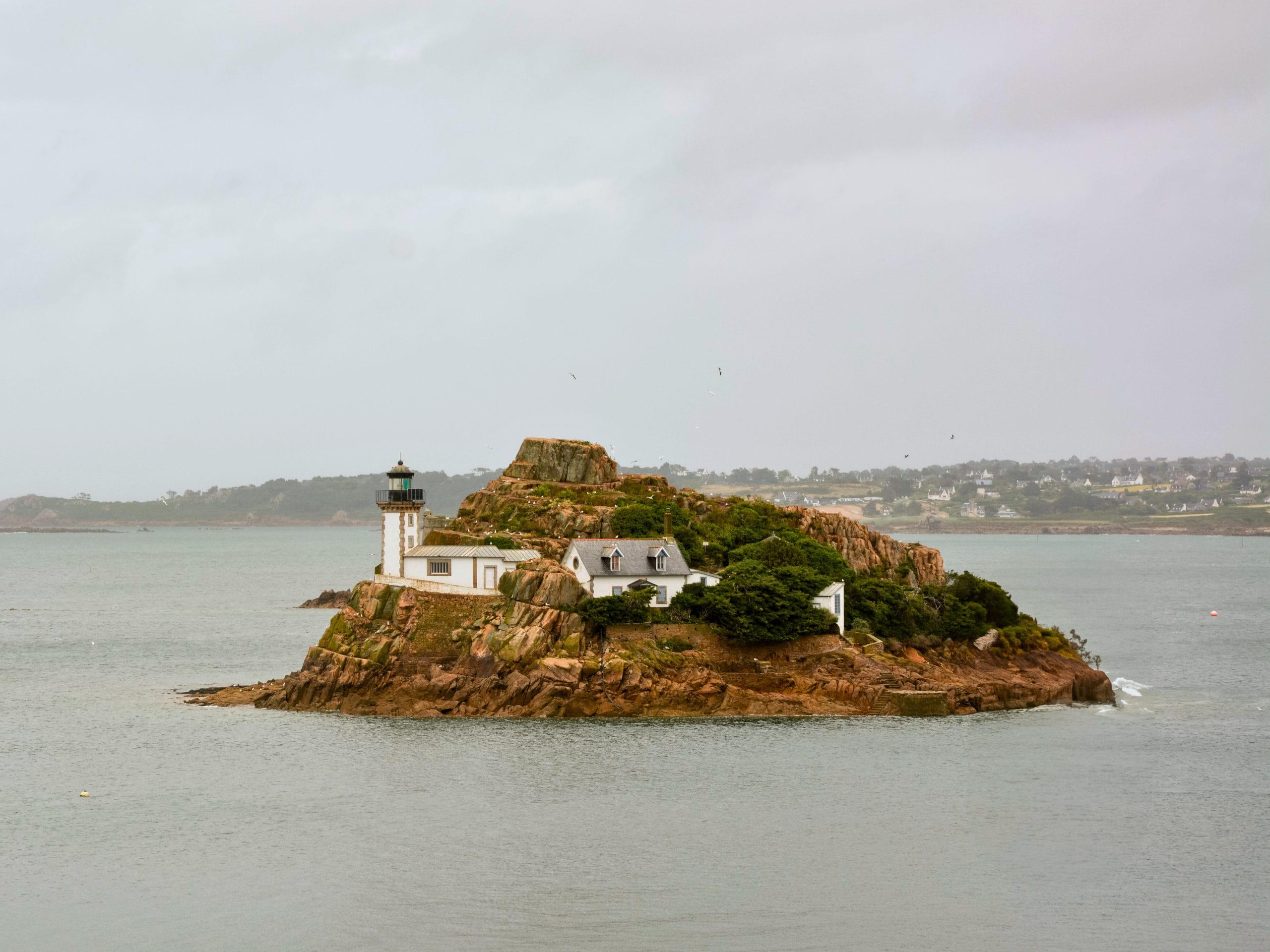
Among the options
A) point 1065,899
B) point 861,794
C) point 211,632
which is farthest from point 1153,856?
point 211,632

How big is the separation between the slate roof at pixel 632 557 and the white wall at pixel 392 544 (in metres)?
9.26

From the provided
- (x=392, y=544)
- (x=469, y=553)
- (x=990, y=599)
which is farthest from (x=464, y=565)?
(x=990, y=599)

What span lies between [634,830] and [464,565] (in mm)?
25563

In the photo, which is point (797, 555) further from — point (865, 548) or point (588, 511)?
point (588, 511)

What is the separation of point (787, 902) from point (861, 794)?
11329 millimetres

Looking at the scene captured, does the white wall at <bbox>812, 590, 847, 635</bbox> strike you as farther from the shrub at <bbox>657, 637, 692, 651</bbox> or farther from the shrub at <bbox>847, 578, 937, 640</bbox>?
the shrub at <bbox>657, 637, 692, 651</bbox>

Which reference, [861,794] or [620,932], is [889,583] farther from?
[620,932]

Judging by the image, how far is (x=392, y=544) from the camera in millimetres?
71750

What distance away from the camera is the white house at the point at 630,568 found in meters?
67.6

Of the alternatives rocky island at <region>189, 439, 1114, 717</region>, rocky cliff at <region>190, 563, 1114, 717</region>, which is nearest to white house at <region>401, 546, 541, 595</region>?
rocky island at <region>189, 439, 1114, 717</region>

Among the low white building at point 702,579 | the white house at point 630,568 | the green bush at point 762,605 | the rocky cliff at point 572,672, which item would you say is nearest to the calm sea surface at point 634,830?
the rocky cliff at point 572,672

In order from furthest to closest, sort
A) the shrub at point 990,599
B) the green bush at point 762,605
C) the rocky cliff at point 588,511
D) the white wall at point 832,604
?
1. the rocky cliff at point 588,511
2. the shrub at point 990,599
3. the white wall at point 832,604
4. the green bush at point 762,605

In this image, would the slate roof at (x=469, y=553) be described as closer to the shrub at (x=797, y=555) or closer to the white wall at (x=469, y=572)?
the white wall at (x=469, y=572)

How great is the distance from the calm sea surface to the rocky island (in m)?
2.02
